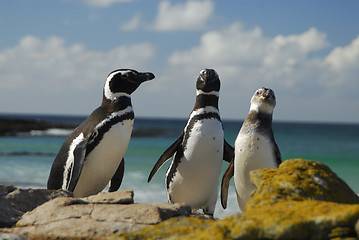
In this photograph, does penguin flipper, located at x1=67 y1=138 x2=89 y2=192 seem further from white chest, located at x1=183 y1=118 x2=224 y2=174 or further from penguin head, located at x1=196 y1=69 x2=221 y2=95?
penguin head, located at x1=196 y1=69 x2=221 y2=95

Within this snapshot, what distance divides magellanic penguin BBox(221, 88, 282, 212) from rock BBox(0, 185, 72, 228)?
6.20 ft

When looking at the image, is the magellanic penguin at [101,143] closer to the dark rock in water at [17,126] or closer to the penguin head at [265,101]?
the penguin head at [265,101]

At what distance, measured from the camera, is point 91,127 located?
5.30m

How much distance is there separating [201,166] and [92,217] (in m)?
1.87

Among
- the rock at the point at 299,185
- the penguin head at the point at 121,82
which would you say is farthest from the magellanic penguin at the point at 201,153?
the rock at the point at 299,185

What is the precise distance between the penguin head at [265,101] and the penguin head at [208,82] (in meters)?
0.48

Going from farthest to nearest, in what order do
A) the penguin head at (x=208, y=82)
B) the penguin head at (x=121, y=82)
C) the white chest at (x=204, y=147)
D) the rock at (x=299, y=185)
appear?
the penguin head at (x=121, y=82) → the penguin head at (x=208, y=82) → the white chest at (x=204, y=147) → the rock at (x=299, y=185)

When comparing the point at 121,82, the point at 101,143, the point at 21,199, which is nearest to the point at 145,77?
the point at 121,82

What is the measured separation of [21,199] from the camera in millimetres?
4484

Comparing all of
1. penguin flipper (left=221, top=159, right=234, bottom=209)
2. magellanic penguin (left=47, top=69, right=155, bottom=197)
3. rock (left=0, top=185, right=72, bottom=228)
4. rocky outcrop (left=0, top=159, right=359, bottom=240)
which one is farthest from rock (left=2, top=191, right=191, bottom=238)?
penguin flipper (left=221, top=159, right=234, bottom=209)

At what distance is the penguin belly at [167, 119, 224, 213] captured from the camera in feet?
16.8

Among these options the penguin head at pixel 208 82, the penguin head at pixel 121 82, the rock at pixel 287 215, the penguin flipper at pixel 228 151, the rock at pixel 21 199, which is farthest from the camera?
the penguin flipper at pixel 228 151

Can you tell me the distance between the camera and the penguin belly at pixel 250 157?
4.96 m

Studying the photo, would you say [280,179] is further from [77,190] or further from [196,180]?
[77,190]
